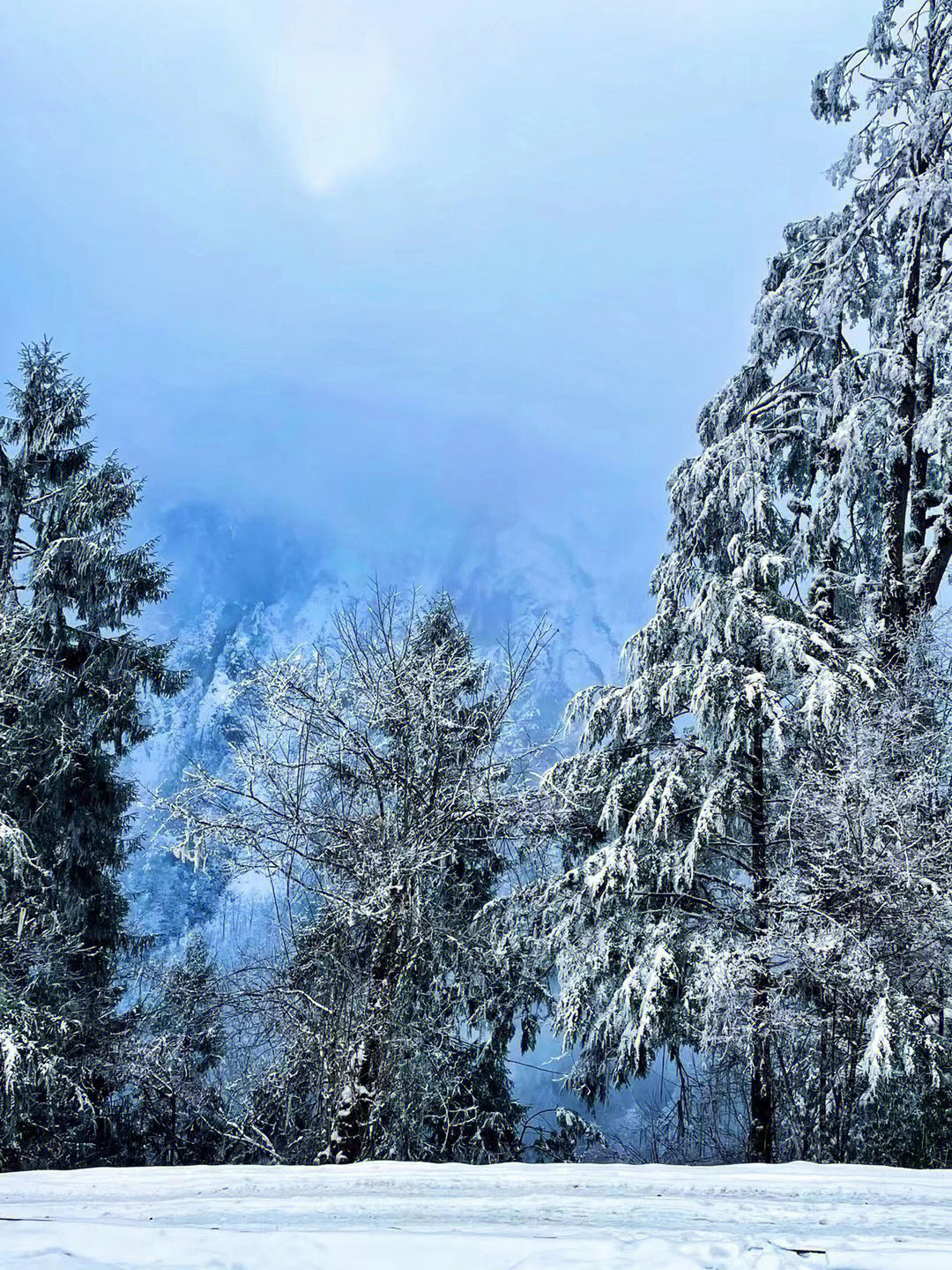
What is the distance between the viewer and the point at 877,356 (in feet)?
35.4

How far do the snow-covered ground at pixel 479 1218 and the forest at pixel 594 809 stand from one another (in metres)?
4.37

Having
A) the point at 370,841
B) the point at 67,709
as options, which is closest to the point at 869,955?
the point at 370,841

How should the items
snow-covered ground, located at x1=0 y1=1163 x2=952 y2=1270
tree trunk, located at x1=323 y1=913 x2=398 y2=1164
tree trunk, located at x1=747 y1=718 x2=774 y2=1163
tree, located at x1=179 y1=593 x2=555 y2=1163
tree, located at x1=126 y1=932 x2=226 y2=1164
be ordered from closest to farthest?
snow-covered ground, located at x1=0 y1=1163 x2=952 y2=1270 → tree trunk, located at x1=323 y1=913 x2=398 y2=1164 → tree trunk, located at x1=747 y1=718 x2=774 y2=1163 → tree, located at x1=179 y1=593 x2=555 y2=1163 → tree, located at x1=126 y1=932 x2=226 y2=1164

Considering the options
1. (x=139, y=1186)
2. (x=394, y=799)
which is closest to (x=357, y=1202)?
(x=139, y=1186)

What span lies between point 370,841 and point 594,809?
3048 mm

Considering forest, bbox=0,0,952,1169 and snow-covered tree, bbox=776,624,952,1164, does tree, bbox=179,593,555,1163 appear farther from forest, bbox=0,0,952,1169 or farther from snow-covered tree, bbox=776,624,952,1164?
snow-covered tree, bbox=776,624,952,1164

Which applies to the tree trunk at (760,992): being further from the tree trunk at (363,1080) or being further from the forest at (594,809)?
the tree trunk at (363,1080)

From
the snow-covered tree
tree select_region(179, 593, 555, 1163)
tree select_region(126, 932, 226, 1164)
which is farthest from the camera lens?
tree select_region(126, 932, 226, 1164)

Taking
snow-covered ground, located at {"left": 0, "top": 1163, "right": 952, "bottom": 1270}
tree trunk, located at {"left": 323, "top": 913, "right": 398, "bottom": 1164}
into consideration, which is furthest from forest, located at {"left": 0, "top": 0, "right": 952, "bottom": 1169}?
snow-covered ground, located at {"left": 0, "top": 1163, "right": 952, "bottom": 1270}

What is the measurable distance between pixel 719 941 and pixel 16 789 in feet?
31.1

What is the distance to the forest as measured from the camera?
724 cm

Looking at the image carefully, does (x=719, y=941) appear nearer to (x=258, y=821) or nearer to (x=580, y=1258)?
(x=258, y=821)

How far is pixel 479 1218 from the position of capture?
237 centimetres

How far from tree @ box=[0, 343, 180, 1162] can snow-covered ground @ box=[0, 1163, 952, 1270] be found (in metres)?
7.65
